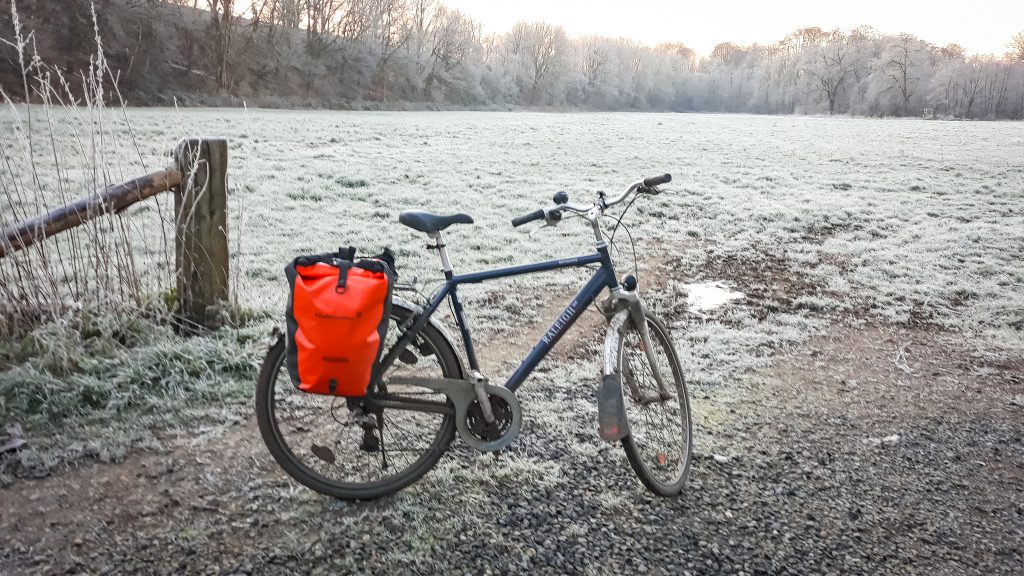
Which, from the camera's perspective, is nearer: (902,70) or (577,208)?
(577,208)

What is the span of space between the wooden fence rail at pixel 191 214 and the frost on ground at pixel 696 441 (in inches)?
11.5

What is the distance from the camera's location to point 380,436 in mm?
3223

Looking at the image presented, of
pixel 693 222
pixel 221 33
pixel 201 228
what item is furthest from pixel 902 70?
pixel 201 228

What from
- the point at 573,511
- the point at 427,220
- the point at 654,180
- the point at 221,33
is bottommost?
the point at 573,511

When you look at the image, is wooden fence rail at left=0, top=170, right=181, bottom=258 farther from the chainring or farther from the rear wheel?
the chainring

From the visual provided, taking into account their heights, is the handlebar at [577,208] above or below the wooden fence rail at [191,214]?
above

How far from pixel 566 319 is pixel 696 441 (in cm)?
141

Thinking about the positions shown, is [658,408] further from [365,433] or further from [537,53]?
[537,53]

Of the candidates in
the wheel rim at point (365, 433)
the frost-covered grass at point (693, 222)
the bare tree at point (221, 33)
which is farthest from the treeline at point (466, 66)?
the wheel rim at point (365, 433)

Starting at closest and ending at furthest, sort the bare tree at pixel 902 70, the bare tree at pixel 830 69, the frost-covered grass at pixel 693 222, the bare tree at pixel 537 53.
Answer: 1. the frost-covered grass at pixel 693 222
2. the bare tree at pixel 902 70
3. the bare tree at pixel 830 69
4. the bare tree at pixel 537 53

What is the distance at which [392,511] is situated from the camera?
3.17 metres

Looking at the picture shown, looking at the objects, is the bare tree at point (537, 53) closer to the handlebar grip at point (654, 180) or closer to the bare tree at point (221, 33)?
the bare tree at point (221, 33)

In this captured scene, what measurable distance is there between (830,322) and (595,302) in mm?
4356

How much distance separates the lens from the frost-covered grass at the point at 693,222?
6691 mm
